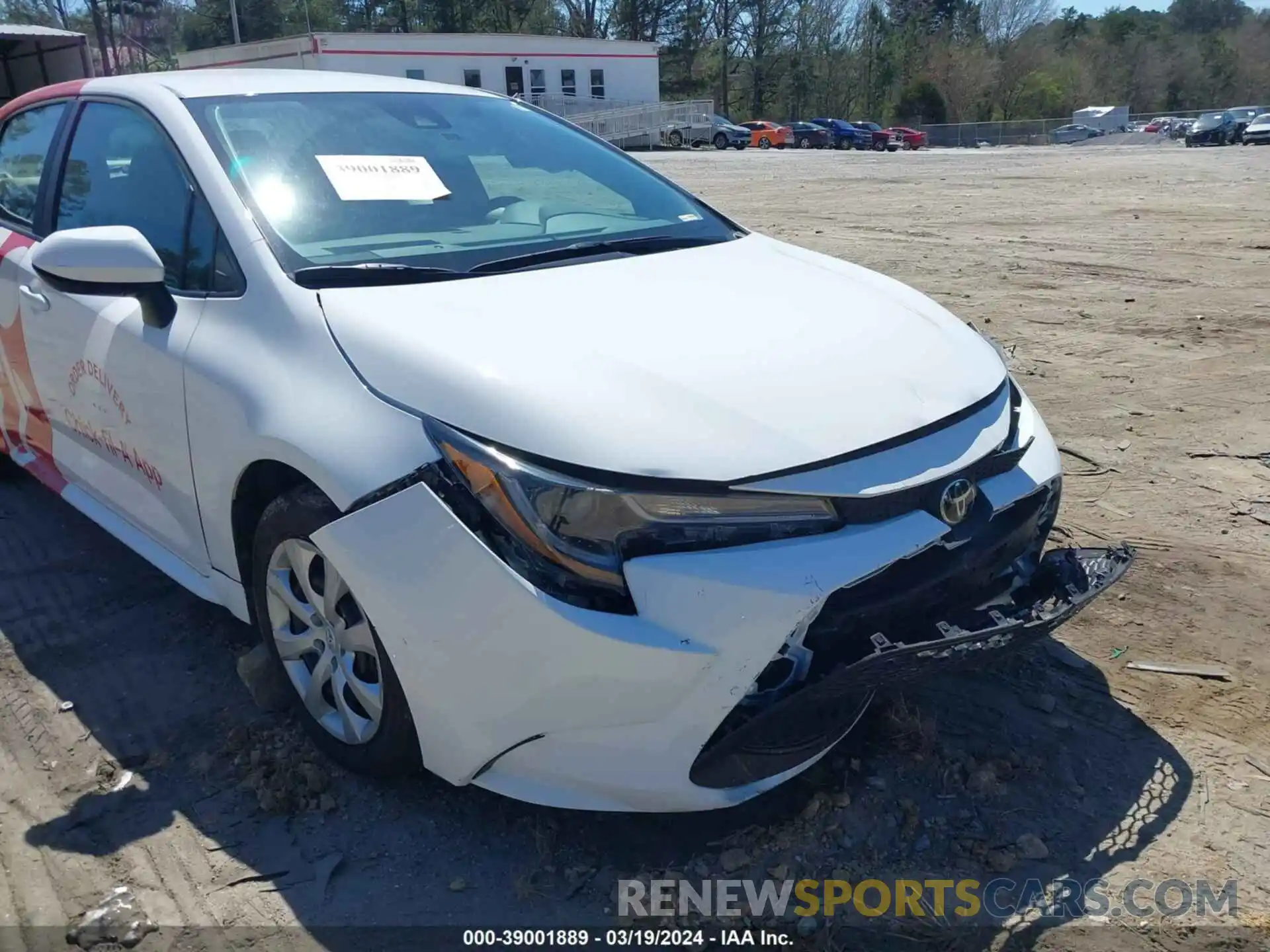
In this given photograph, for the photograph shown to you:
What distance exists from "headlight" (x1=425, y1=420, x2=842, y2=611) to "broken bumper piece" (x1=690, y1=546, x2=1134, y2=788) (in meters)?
0.33

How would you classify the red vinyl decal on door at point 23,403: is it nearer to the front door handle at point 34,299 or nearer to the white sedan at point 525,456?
the front door handle at point 34,299

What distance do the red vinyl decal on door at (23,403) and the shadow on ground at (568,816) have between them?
1046mm

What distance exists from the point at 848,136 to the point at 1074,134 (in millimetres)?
12954

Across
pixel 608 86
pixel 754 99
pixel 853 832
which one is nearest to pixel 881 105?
pixel 754 99

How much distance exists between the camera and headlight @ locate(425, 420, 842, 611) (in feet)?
6.61

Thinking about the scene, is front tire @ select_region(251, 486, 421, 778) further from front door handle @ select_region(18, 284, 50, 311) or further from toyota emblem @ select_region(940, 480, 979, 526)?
front door handle @ select_region(18, 284, 50, 311)

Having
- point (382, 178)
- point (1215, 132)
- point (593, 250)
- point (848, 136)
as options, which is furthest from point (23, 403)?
point (848, 136)

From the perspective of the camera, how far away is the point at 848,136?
49.8 m

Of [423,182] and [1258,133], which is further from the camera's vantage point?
[1258,133]

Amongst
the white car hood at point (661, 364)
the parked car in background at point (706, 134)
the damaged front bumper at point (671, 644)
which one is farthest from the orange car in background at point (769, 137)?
the damaged front bumper at point (671, 644)

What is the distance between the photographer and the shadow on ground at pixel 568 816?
89.7 inches

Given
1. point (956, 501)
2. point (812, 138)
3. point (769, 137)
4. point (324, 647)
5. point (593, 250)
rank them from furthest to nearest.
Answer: point (812, 138) → point (769, 137) → point (593, 250) → point (324, 647) → point (956, 501)

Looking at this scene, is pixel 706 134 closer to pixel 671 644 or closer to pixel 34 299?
pixel 34 299

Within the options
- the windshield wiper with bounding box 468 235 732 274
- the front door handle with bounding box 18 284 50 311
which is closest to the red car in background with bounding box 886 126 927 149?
the windshield wiper with bounding box 468 235 732 274
